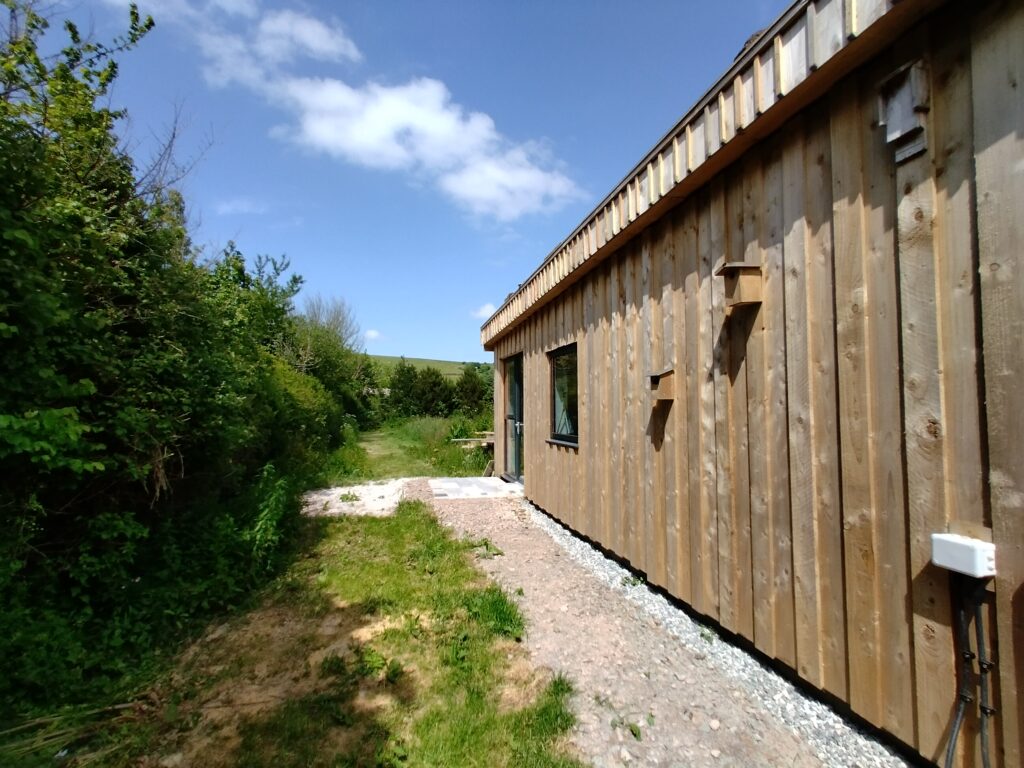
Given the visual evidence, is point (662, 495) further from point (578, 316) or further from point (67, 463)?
point (67, 463)

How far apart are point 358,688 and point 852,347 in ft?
9.36

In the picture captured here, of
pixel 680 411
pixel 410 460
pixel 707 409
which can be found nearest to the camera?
pixel 707 409

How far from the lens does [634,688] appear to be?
7.64 feet

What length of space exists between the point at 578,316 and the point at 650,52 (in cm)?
268

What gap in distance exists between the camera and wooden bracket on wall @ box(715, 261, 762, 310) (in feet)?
7.69

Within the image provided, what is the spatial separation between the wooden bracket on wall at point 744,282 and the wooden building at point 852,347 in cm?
1

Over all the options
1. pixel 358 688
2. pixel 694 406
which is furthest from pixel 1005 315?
pixel 358 688

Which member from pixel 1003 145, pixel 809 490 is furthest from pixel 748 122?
pixel 809 490

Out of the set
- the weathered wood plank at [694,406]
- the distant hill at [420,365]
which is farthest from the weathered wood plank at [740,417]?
the distant hill at [420,365]

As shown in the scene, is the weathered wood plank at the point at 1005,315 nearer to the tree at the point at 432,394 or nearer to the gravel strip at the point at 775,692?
the gravel strip at the point at 775,692

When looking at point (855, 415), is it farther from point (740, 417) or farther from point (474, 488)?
point (474, 488)

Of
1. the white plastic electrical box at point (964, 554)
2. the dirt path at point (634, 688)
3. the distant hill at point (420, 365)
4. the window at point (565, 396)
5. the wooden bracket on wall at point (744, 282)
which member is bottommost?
the dirt path at point (634, 688)

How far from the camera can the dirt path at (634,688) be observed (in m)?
1.89

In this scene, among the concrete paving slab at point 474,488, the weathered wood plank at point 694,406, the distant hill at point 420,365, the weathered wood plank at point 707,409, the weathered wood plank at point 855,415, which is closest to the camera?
the weathered wood plank at point 855,415
